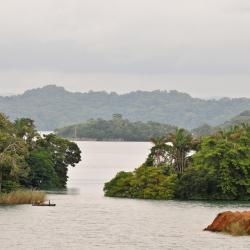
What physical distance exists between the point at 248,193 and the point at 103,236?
2370 inches

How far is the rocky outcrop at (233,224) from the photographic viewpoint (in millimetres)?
85000

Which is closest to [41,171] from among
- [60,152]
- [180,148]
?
[60,152]

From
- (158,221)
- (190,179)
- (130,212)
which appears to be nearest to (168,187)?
(190,179)

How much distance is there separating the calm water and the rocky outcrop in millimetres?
1186

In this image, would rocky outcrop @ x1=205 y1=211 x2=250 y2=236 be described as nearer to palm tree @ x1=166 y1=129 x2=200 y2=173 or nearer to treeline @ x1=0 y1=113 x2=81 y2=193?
treeline @ x1=0 y1=113 x2=81 y2=193

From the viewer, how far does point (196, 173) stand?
148 metres

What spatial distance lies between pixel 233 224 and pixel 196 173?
61.6m

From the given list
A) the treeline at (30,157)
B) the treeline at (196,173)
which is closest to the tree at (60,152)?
the treeline at (30,157)

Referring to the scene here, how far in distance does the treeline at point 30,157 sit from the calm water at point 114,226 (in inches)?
341

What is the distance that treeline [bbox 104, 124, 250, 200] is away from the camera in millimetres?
144625

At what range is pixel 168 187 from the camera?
5896 inches

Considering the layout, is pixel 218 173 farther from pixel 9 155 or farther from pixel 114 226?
pixel 114 226

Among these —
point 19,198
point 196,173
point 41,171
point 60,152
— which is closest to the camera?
point 19,198

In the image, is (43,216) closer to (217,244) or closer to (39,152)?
(217,244)
